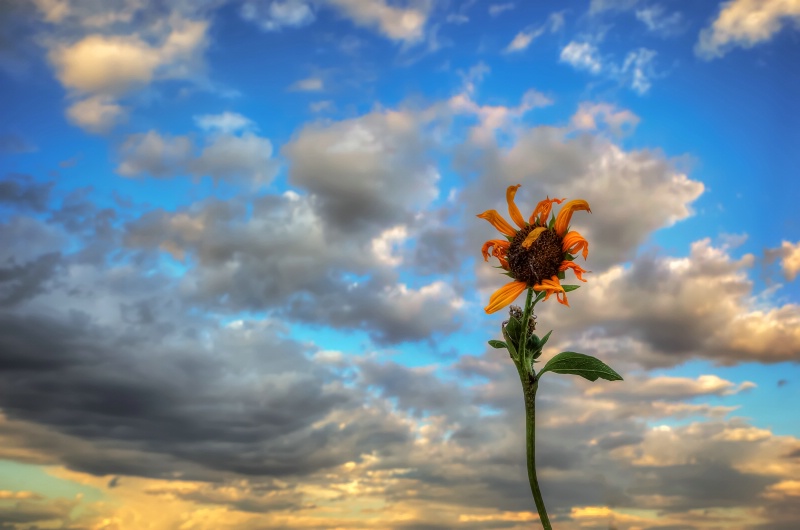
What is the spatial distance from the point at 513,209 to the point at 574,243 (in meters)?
1.23

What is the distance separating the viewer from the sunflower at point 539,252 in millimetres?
9547

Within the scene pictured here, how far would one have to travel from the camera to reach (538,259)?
9.64 m

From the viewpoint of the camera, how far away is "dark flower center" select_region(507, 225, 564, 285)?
9602 millimetres

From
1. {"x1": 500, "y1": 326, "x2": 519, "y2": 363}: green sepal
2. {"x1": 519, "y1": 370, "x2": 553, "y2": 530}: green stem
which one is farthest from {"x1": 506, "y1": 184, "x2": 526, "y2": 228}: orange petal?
{"x1": 519, "y1": 370, "x2": 553, "y2": 530}: green stem

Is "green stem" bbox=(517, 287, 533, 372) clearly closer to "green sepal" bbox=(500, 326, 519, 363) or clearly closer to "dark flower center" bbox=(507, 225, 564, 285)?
"green sepal" bbox=(500, 326, 519, 363)

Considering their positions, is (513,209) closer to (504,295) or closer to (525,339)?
(504,295)

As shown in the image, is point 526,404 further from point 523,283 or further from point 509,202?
point 509,202

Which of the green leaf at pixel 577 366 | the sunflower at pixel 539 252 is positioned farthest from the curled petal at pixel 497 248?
the green leaf at pixel 577 366

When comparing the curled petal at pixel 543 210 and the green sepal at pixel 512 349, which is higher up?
the curled petal at pixel 543 210

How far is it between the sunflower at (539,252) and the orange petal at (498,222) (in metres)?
0.02

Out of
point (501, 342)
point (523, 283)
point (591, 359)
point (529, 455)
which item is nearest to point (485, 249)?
point (523, 283)

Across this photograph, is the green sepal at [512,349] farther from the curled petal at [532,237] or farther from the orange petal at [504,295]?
the curled petal at [532,237]

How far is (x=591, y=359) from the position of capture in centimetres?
900

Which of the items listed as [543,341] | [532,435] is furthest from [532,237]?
[532,435]
